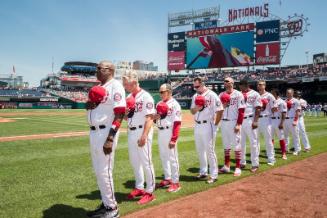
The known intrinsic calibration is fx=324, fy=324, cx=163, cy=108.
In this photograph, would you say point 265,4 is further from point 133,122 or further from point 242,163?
point 133,122

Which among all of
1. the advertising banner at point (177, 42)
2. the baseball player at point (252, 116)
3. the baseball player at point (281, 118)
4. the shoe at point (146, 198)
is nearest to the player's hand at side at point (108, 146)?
the shoe at point (146, 198)

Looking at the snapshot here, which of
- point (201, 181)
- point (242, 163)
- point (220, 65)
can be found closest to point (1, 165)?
point (201, 181)

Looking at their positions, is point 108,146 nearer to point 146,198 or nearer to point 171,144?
point 146,198

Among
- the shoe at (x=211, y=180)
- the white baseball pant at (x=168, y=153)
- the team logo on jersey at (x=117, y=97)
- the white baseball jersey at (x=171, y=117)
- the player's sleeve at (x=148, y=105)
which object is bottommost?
the shoe at (x=211, y=180)

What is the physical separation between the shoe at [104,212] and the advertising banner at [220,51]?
43.9m

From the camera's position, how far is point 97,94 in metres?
4.10

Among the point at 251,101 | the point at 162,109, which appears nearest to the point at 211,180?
the point at 162,109

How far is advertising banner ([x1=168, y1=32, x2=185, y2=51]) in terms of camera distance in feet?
174

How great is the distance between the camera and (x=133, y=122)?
207 inches

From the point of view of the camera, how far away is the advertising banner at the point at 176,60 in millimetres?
52447

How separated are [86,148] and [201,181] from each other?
5.25 meters

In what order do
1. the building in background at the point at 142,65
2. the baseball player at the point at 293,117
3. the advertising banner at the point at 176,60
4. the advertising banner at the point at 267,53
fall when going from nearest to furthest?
the baseball player at the point at 293,117 < the advertising banner at the point at 267,53 < the advertising banner at the point at 176,60 < the building in background at the point at 142,65

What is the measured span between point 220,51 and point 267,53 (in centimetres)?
676

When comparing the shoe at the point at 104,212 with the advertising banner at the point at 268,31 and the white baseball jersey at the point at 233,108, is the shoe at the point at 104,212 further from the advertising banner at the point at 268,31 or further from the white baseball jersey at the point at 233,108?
the advertising banner at the point at 268,31
